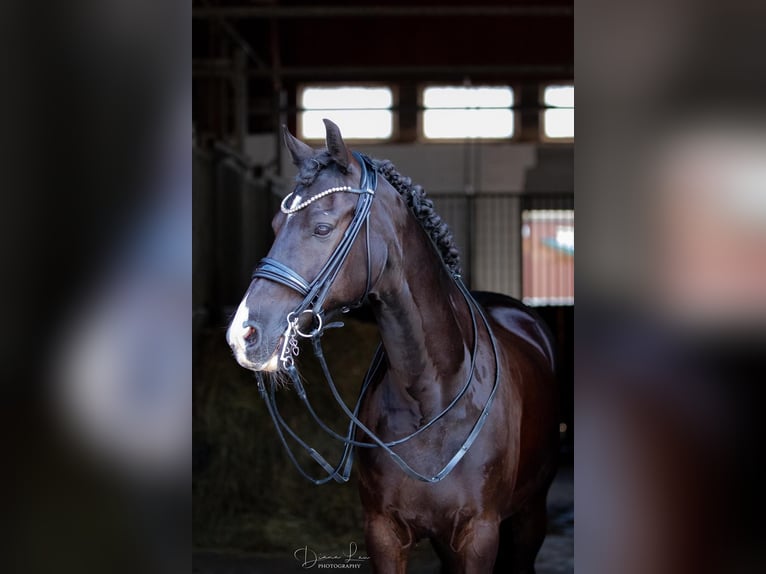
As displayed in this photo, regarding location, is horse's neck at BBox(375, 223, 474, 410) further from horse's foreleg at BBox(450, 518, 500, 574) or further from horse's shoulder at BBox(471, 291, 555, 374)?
horse's shoulder at BBox(471, 291, 555, 374)

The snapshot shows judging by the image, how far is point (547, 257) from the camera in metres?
9.41

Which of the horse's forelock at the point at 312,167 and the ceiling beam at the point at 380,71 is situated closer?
the horse's forelock at the point at 312,167

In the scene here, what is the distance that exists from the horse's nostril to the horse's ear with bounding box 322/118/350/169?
0.45 metres

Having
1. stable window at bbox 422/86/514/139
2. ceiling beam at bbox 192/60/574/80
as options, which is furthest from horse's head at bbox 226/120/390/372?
stable window at bbox 422/86/514/139

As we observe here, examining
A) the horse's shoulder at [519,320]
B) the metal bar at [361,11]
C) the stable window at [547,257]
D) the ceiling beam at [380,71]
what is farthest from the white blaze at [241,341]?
the stable window at [547,257]

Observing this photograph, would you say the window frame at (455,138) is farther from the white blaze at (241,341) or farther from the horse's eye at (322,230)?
the white blaze at (241,341)

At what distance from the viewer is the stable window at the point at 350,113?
336 inches

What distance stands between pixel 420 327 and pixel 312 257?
42cm

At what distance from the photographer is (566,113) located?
9312 mm

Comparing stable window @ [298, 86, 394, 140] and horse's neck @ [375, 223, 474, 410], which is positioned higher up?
stable window @ [298, 86, 394, 140]

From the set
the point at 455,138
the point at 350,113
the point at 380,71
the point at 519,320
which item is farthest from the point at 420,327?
the point at 455,138

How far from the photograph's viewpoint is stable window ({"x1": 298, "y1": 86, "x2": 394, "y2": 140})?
28.0 feet

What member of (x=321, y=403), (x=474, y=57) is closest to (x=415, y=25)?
(x=474, y=57)
